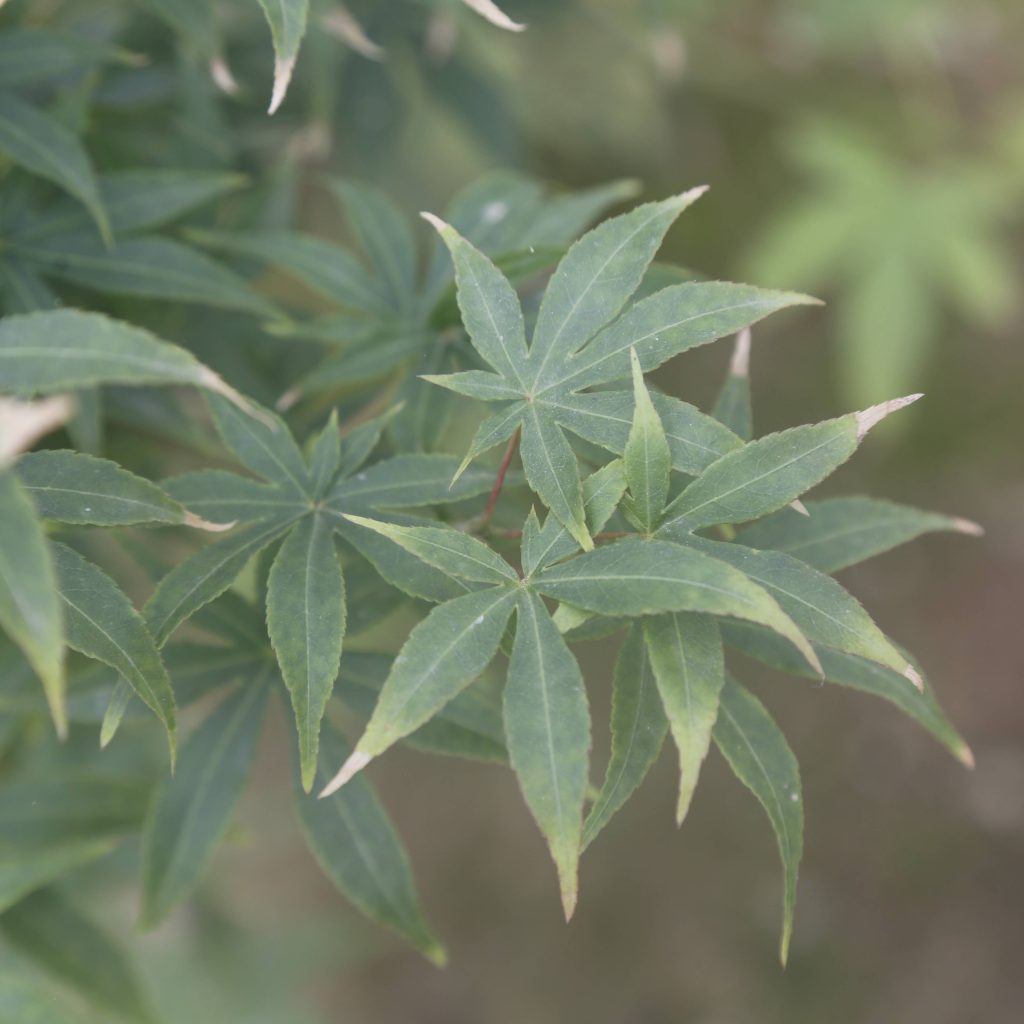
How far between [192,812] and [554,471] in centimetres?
41

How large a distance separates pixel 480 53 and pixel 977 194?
926 millimetres

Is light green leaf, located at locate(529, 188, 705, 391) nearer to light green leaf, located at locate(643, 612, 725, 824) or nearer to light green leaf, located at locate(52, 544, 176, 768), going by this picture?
light green leaf, located at locate(643, 612, 725, 824)

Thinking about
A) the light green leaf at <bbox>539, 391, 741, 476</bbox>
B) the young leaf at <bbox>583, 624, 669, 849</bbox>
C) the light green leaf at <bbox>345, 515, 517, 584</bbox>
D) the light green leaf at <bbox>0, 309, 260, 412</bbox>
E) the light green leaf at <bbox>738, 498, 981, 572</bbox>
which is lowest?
the young leaf at <bbox>583, 624, 669, 849</bbox>

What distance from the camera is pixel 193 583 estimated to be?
2.06 ft

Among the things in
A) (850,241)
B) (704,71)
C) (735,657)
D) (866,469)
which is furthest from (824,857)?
(704,71)

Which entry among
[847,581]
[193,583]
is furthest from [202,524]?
[847,581]

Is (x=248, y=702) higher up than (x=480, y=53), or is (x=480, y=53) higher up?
(x=480, y=53)

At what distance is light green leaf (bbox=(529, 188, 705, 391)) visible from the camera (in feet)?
2.03

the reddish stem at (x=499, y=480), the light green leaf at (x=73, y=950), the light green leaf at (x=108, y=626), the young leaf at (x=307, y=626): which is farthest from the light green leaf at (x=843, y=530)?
the light green leaf at (x=73, y=950)

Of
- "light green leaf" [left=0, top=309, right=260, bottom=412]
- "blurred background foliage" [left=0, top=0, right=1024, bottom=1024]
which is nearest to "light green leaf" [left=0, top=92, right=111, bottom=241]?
"light green leaf" [left=0, top=309, right=260, bottom=412]

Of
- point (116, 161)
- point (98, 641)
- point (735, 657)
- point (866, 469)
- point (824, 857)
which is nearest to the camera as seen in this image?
point (98, 641)

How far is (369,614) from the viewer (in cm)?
77

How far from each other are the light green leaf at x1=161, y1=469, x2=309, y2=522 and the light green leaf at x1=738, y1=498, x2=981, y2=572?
303 millimetres

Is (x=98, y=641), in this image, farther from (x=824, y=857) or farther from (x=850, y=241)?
(x=824, y=857)
